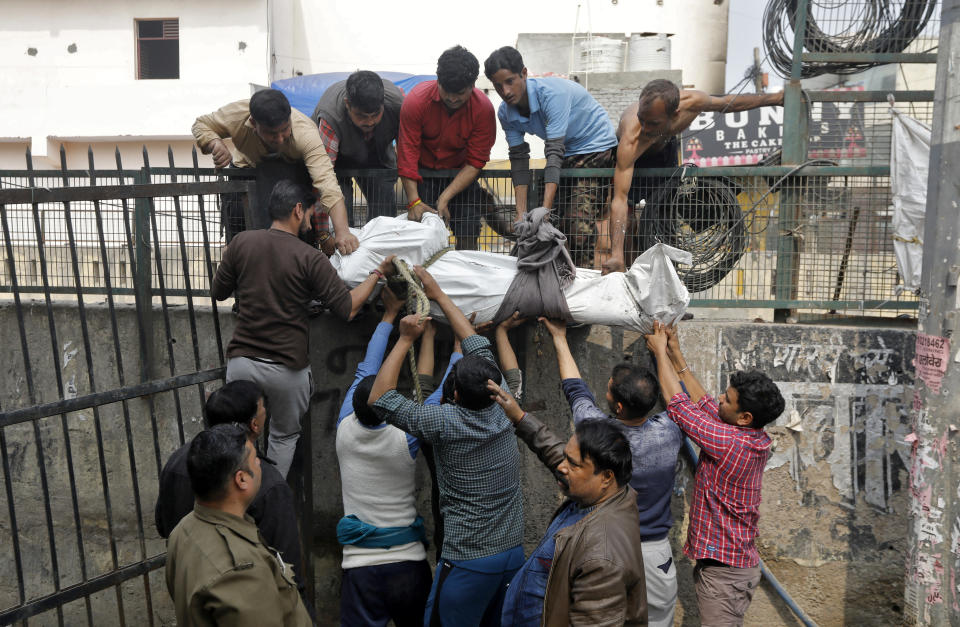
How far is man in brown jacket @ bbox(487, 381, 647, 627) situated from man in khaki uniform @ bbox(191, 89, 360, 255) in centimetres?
209

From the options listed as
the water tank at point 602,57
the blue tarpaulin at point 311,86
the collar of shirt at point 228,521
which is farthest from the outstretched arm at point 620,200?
the water tank at point 602,57

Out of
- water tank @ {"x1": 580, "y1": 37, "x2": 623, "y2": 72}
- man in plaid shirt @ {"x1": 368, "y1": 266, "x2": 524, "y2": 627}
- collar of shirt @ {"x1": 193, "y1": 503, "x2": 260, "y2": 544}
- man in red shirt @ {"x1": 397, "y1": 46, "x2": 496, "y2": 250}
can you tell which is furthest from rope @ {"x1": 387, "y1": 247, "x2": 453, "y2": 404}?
water tank @ {"x1": 580, "y1": 37, "x2": 623, "y2": 72}

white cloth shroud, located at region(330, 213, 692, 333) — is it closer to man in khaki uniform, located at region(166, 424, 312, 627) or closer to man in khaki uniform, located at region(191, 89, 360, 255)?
man in khaki uniform, located at region(191, 89, 360, 255)

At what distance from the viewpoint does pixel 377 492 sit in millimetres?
3750

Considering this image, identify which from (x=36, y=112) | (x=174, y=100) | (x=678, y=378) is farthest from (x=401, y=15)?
(x=678, y=378)

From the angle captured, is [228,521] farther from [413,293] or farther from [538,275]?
[538,275]

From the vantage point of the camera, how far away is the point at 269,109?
432 centimetres

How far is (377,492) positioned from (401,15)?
→ 61.2ft

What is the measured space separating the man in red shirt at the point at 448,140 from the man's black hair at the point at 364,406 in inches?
56.6

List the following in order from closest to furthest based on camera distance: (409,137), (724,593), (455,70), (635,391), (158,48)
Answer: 1. (635,391)
2. (724,593)
3. (455,70)
4. (409,137)
5. (158,48)

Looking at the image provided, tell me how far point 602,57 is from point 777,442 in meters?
12.4

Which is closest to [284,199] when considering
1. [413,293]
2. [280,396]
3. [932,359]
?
[413,293]

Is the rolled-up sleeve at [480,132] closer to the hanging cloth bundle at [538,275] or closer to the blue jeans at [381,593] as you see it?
the hanging cloth bundle at [538,275]

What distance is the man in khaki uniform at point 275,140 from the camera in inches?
172
